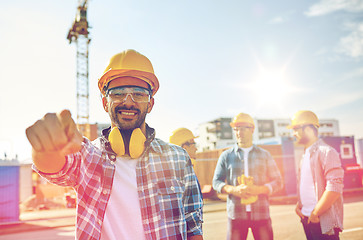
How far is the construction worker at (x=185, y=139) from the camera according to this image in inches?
195

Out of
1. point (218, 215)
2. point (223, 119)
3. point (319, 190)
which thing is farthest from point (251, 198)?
point (223, 119)

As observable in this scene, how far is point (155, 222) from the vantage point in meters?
1.70

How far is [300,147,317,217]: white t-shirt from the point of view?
3701mm

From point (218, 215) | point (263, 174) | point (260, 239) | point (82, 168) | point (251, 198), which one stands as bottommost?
point (218, 215)

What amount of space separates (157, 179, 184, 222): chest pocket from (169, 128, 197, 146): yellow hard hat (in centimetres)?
307

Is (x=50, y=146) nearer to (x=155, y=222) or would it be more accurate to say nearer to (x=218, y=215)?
(x=155, y=222)

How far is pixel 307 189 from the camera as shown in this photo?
3783mm

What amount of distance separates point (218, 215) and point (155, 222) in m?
11.0

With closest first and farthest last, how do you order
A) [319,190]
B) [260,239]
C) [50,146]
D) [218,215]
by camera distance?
[50,146] < [319,190] < [260,239] < [218,215]

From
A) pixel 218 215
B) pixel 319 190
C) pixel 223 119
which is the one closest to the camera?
pixel 319 190

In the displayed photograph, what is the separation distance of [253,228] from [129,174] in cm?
283

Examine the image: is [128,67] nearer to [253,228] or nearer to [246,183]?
[246,183]

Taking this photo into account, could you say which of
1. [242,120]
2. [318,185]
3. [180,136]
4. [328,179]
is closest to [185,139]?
[180,136]

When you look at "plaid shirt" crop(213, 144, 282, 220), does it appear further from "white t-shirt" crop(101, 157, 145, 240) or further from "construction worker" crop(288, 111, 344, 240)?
"white t-shirt" crop(101, 157, 145, 240)
